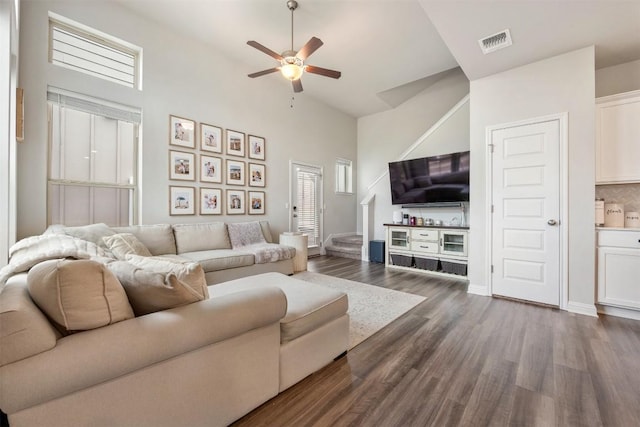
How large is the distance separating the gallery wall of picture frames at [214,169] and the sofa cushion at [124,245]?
92 centimetres

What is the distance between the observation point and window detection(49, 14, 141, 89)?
3.05m

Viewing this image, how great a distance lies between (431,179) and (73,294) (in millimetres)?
5004

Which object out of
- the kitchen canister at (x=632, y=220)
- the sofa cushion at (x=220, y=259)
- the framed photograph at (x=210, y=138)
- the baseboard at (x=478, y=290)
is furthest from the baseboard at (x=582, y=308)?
the framed photograph at (x=210, y=138)

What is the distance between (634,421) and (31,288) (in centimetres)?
282

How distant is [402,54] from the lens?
167 inches

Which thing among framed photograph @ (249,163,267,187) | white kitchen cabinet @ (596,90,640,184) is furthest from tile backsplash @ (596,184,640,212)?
framed photograph @ (249,163,267,187)

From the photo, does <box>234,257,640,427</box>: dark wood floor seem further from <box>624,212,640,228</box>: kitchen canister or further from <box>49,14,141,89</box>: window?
<box>49,14,141,89</box>: window

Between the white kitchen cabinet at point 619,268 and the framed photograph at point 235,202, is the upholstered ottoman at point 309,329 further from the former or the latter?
the white kitchen cabinet at point 619,268

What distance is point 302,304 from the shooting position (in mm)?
1731

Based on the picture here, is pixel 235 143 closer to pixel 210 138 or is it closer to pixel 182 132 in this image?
pixel 210 138

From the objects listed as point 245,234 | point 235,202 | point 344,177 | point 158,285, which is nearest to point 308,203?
point 344,177

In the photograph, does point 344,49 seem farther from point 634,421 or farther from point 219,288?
point 634,421

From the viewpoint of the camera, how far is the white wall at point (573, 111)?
2.78 meters

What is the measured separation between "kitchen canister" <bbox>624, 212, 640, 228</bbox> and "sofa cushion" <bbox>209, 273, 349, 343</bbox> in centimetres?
336
